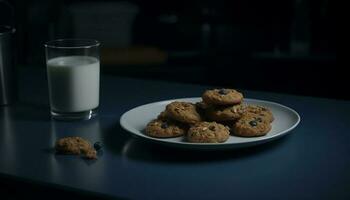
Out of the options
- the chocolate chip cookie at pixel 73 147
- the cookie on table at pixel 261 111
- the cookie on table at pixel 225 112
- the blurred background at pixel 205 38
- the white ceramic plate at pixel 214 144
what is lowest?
the blurred background at pixel 205 38

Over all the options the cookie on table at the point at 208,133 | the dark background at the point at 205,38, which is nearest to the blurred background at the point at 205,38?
the dark background at the point at 205,38

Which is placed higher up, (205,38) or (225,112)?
(225,112)

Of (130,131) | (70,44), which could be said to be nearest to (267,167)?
(130,131)

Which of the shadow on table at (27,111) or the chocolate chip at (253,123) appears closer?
the chocolate chip at (253,123)

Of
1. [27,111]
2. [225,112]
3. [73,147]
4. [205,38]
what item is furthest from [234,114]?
[205,38]

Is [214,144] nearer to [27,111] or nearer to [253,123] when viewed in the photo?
[253,123]

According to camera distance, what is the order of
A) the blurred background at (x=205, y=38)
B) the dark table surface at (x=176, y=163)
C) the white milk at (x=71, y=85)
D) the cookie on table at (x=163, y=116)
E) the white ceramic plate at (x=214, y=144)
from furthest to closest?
the blurred background at (x=205, y=38) < the white milk at (x=71, y=85) < the cookie on table at (x=163, y=116) < the white ceramic plate at (x=214, y=144) < the dark table surface at (x=176, y=163)

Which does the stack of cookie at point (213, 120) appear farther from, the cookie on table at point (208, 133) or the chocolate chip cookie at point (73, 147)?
the chocolate chip cookie at point (73, 147)

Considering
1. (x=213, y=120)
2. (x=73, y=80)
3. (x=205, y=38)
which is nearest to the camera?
(x=213, y=120)
